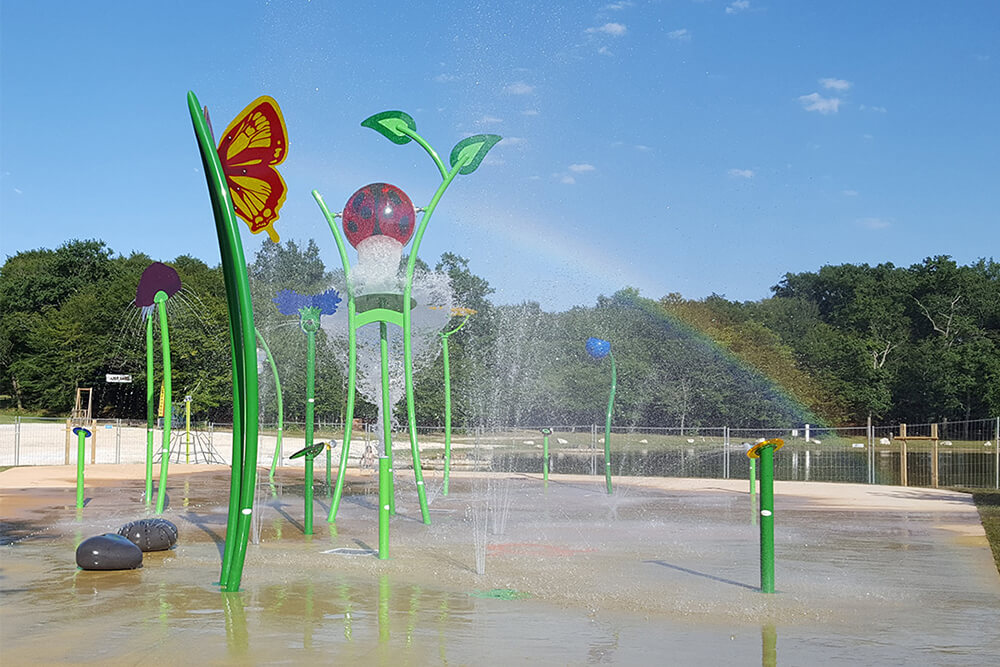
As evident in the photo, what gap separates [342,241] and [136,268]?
55.9 metres

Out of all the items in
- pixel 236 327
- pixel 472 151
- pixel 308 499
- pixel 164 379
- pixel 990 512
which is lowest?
pixel 990 512

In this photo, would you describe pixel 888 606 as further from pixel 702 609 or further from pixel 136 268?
pixel 136 268

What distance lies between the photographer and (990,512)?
1675 centimetres

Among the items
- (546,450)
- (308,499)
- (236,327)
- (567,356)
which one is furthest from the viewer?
(567,356)

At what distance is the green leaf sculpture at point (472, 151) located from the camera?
43.3 feet

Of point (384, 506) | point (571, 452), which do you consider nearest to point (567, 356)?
point (571, 452)

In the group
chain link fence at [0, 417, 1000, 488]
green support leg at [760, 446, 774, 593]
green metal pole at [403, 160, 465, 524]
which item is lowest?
chain link fence at [0, 417, 1000, 488]

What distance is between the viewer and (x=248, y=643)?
620 cm

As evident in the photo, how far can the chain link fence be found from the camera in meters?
31.7

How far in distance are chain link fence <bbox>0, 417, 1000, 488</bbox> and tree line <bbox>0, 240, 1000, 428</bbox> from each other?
129 inches

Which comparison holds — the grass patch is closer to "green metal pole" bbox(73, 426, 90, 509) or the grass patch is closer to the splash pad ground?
the splash pad ground

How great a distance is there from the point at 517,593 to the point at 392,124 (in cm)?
777

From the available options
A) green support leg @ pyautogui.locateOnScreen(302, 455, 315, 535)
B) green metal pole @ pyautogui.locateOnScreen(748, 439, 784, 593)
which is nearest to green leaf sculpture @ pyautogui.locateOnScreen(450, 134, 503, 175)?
green support leg @ pyautogui.locateOnScreen(302, 455, 315, 535)

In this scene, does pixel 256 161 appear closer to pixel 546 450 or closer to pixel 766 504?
pixel 766 504
